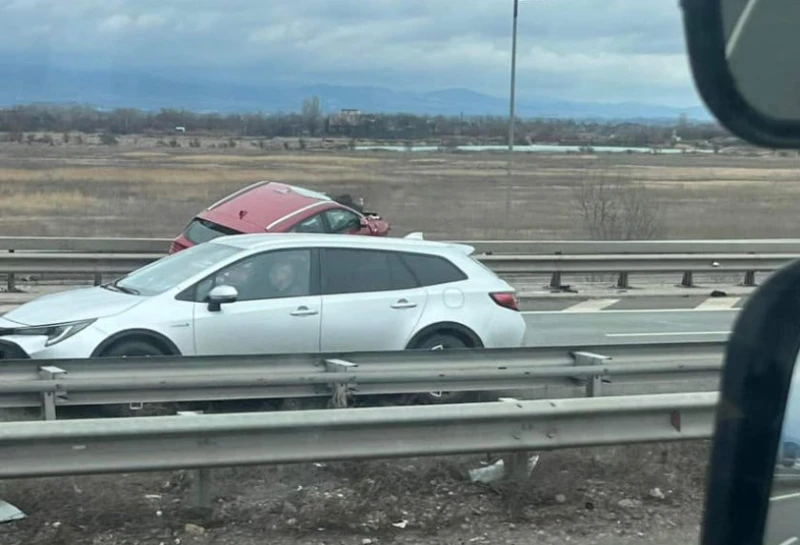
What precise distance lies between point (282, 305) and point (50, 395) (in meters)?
2.47

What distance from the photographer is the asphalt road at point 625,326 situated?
14586 mm

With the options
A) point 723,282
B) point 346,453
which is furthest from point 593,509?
point 723,282

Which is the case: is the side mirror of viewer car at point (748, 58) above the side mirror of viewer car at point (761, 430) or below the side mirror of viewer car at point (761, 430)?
above

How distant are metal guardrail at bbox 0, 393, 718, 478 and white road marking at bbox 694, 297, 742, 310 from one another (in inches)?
480

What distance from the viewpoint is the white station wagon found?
29.6 feet

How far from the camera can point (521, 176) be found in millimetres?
59625

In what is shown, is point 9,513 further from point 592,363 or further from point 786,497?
point 786,497

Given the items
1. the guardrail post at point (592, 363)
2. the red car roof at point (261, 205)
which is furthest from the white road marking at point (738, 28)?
the red car roof at point (261, 205)

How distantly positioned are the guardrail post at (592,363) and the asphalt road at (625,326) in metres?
5.11

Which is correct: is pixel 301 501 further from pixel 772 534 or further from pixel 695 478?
pixel 772 534

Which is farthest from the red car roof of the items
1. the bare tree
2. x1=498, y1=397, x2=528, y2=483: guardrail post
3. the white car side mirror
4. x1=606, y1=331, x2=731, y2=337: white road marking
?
the bare tree

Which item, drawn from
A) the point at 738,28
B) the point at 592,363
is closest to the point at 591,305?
the point at 592,363

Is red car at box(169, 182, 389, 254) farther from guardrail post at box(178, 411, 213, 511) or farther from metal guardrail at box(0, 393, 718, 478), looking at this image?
metal guardrail at box(0, 393, 718, 478)

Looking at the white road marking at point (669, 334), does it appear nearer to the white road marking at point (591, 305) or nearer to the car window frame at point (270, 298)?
the white road marking at point (591, 305)
